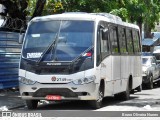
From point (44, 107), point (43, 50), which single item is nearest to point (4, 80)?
point (44, 107)

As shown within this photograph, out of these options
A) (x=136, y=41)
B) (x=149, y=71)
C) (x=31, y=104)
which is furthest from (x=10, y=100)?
(x=149, y=71)

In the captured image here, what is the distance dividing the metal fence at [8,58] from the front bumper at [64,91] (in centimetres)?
538

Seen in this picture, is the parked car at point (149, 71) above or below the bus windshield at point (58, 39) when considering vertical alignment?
below

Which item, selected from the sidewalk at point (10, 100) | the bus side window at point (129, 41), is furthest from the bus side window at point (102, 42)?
the bus side window at point (129, 41)

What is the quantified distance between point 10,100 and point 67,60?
384 cm

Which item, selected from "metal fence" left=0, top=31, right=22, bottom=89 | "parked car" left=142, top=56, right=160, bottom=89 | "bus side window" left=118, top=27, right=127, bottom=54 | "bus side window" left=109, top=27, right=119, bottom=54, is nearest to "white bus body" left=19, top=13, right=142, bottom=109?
"bus side window" left=109, top=27, right=119, bottom=54

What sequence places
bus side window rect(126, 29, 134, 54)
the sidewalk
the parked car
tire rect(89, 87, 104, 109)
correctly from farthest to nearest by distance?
the parked car, bus side window rect(126, 29, 134, 54), the sidewalk, tire rect(89, 87, 104, 109)

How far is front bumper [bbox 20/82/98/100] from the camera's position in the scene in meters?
14.8

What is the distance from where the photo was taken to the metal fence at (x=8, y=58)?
66.7ft

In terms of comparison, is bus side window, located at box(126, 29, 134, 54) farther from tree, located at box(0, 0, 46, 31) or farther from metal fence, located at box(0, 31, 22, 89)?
metal fence, located at box(0, 31, 22, 89)

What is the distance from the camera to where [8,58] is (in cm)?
2080

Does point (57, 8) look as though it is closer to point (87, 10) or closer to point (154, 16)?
point (87, 10)

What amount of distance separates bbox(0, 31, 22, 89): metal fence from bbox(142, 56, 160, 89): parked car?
25.6 ft

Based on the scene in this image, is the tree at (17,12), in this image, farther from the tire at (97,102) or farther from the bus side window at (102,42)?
the tire at (97,102)
